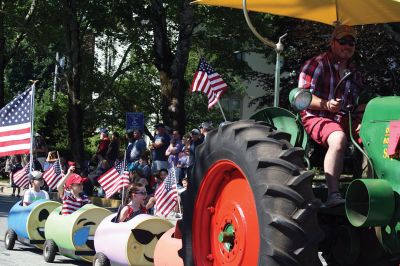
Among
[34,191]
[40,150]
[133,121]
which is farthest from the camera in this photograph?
[40,150]

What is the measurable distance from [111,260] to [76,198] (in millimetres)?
1874

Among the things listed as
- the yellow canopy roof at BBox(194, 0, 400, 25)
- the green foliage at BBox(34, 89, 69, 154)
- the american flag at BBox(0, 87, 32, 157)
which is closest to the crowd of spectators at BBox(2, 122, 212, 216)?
the american flag at BBox(0, 87, 32, 157)

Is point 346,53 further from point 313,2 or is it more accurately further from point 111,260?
point 111,260

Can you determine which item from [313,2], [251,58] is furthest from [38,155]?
[251,58]

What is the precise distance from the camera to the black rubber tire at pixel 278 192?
4043 millimetres

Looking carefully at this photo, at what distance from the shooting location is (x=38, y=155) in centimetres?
2100

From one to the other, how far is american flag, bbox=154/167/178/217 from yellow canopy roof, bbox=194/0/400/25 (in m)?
6.81

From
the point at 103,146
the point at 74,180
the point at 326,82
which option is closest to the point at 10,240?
the point at 74,180

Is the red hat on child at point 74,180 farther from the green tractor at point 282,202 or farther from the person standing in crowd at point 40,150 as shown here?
the person standing in crowd at point 40,150

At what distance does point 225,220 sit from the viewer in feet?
16.0

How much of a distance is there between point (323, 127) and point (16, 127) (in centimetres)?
712

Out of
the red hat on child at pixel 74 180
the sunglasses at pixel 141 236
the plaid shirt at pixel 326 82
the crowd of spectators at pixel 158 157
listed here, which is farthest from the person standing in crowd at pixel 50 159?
the plaid shirt at pixel 326 82

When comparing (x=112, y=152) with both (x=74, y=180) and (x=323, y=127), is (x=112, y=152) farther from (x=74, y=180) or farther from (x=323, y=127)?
(x=323, y=127)

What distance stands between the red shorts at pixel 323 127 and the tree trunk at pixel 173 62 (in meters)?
14.1
